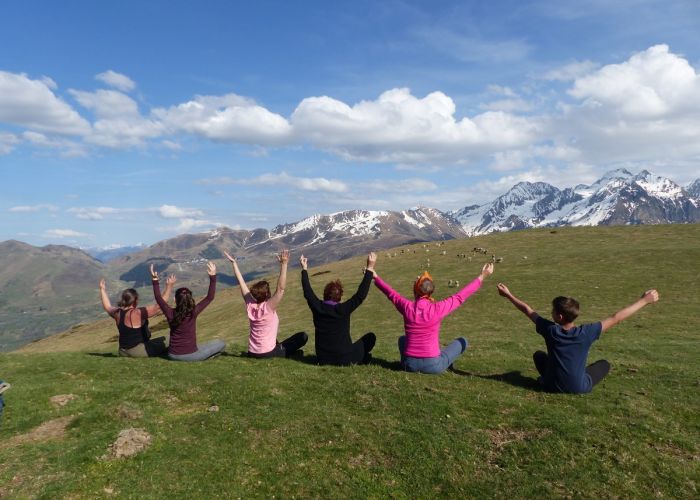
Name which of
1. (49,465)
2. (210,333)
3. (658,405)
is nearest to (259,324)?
(49,465)

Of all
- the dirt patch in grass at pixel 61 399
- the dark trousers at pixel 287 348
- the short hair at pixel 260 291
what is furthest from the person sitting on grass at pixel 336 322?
the dirt patch in grass at pixel 61 399

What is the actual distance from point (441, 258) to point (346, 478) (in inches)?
2313

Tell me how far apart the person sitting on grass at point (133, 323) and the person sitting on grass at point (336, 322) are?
6442mm

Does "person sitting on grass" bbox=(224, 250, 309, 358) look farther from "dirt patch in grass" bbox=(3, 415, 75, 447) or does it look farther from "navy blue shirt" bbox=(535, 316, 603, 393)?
"navy blue shirt" bbox=(535, 316, 603, 393)

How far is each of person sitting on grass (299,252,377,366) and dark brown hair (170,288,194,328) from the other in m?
4.46

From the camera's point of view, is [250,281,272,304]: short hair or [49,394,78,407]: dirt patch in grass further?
[250,281,272,304]: short hair

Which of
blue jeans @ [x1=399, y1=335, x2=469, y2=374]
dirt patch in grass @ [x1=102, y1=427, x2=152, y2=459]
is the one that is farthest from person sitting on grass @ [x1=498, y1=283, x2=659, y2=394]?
dirt patch in grass @ [x1=102, y1=427, x2=152, y2=459]

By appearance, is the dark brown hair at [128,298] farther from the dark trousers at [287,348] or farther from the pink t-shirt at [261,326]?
the dark trousers at [287,348]

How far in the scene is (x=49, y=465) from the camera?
1026cm

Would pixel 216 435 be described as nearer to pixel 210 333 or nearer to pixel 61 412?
pixel 61 412

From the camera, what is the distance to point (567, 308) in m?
13.2

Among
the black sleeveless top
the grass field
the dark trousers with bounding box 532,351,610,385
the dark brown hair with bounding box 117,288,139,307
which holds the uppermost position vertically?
the dark brown hair with bounding box 117,288,139,307

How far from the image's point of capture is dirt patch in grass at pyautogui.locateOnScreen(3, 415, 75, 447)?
456 inches

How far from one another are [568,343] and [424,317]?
4.46 metres
